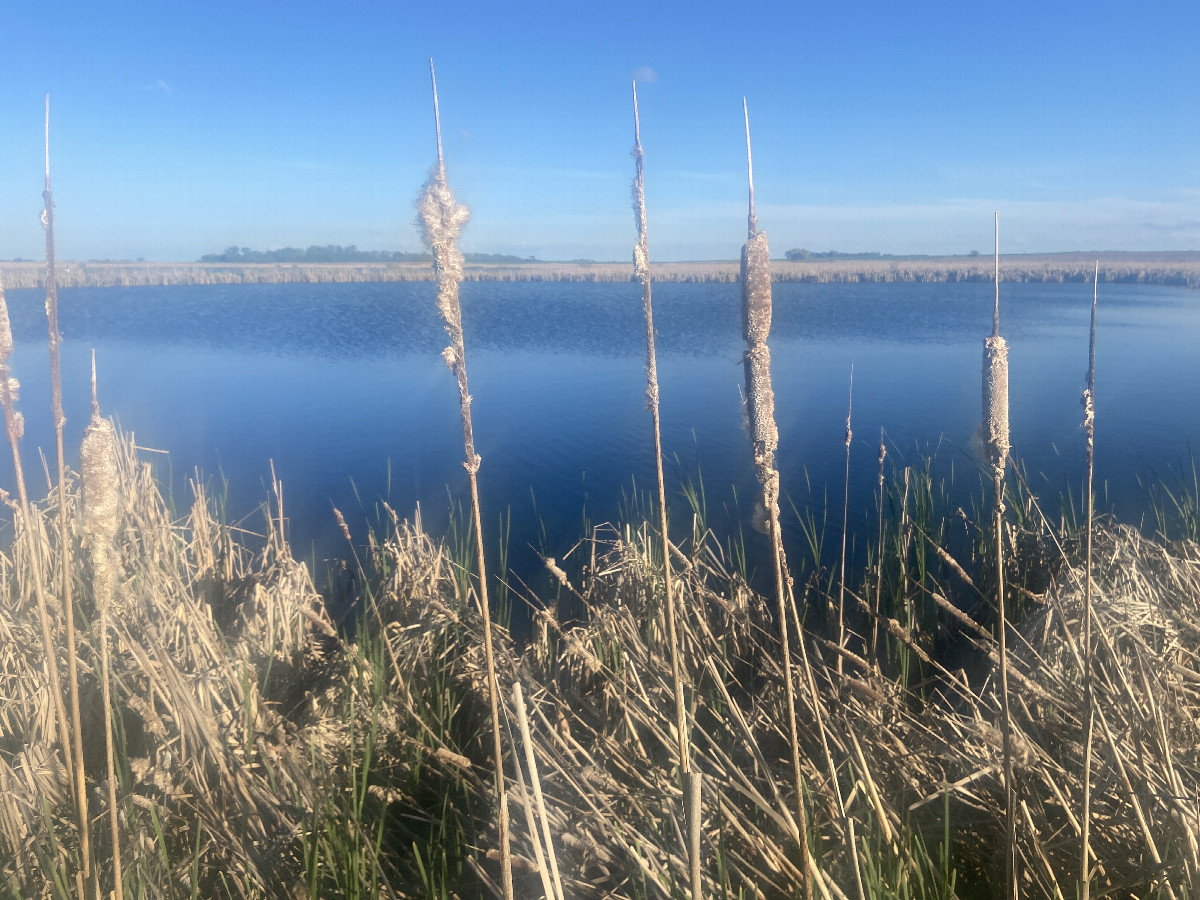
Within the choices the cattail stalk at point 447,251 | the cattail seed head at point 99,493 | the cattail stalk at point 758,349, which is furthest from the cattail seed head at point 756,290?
the cattail seed head at point 99,493

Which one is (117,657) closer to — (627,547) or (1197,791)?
(627,547)

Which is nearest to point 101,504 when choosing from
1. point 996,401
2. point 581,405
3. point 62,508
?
point 62,508

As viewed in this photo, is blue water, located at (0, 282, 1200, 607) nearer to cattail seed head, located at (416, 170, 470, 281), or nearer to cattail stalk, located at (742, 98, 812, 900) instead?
cattail stalk, located at (742, 98, 812, 900)

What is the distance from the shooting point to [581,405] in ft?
41.0

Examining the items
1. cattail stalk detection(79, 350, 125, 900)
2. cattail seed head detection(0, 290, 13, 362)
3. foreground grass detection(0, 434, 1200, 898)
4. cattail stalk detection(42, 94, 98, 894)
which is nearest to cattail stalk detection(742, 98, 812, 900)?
foreground grass detection(0, 434, 1200, 898)

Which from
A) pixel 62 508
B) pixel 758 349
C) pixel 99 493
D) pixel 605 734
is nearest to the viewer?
pixel 758 349

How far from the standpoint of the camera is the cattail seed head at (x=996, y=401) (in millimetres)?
1481

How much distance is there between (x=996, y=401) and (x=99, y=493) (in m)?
1.79

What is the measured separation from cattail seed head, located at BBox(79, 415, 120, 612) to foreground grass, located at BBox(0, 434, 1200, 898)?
831 millimetres

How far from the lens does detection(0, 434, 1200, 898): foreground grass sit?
6.58 ft

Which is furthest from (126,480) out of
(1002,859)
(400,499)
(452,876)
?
(1002,859)

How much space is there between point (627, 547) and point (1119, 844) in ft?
8.90

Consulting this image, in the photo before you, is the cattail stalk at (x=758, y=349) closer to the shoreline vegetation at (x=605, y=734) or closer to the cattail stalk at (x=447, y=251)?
the shoreline vegetation at (x=605, y=734)

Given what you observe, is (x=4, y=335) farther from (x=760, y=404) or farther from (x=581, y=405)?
(x=581, y=405)
